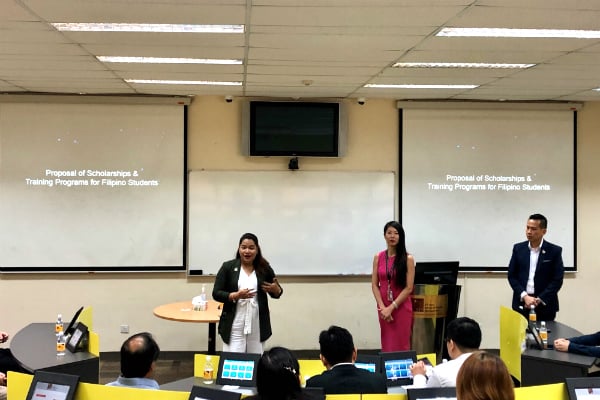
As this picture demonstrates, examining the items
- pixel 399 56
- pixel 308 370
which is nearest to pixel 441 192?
pixel 399 56

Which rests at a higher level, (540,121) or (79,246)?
(540,121)

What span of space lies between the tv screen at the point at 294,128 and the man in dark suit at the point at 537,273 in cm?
226

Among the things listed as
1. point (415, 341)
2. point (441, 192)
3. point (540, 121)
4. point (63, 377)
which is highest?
point (540, 121)

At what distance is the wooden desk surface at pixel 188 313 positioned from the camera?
4633mm

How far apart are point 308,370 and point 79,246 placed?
3758 millimetres

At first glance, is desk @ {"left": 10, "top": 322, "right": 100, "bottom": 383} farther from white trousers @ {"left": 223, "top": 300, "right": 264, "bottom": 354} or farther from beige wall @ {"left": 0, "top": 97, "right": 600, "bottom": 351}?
beige wall @ {"left": 0, "top": 97, "right": 600, "bottom": 351}

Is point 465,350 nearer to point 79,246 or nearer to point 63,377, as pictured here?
point 63,377

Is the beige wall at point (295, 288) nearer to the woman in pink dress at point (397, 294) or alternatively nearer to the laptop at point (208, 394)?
the woman in pink dress at point (397, 294)

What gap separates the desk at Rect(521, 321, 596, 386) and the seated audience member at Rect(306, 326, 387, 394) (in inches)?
64.1

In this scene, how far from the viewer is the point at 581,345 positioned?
145 inches

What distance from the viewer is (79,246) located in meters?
6.06

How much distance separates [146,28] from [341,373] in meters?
2.36

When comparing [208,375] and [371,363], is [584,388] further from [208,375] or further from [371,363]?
[208,375]

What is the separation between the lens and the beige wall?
6.09m
